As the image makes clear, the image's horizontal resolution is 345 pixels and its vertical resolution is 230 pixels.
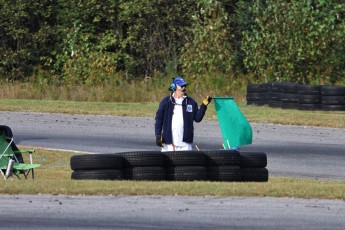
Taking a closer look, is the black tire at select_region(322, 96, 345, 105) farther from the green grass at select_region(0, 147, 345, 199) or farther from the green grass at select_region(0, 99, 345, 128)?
the green grass at select_region(0, 147, 345, 199)

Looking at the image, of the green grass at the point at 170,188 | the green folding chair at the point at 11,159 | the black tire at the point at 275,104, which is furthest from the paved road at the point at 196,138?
the green grass at the point at 170,188

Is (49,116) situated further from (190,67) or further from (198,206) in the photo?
(198,206)

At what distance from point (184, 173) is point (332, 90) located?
13.3 metres

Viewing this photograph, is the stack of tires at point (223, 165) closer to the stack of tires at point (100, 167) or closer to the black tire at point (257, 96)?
the stack of tires at point (100, 167)

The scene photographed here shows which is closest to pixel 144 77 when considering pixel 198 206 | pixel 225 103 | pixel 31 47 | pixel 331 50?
pixel 31 47

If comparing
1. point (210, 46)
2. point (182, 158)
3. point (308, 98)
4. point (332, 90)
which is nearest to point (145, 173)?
point (182, 158)

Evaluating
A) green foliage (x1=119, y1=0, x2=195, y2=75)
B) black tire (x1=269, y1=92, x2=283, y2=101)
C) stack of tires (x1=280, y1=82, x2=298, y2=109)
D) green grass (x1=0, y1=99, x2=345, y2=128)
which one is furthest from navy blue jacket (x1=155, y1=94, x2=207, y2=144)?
green foliage (x1=119, y1=0, x2=195, y2=75)

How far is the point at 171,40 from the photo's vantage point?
3891 centimetres

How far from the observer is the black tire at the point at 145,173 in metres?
13.2

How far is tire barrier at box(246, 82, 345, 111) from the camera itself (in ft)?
86.2

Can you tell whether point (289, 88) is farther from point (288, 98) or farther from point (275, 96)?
point (275, 96)

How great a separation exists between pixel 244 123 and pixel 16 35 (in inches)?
987

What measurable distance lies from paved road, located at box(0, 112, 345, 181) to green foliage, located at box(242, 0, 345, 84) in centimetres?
870

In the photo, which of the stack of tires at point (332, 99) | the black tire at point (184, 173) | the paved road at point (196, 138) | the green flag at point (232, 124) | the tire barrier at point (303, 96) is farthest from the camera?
the tire barrier at point (303, 96)
